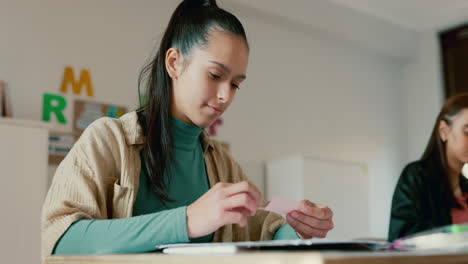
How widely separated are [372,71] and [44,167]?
12.0 ft

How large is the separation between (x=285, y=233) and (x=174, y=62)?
0.44m

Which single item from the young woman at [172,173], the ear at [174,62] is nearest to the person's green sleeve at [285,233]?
the young woman at [172,173]

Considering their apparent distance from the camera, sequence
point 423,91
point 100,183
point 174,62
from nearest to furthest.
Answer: point 100,183 < point 174,62 < point 423,91

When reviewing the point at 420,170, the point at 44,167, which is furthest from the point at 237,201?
the point at 44,167

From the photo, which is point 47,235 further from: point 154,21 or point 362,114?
point 362,114

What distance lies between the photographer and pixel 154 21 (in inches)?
149

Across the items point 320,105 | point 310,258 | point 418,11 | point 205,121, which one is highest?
point 418,11

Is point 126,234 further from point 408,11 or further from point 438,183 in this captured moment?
point 408,11

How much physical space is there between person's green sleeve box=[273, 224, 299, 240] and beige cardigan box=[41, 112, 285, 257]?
0.5 inches

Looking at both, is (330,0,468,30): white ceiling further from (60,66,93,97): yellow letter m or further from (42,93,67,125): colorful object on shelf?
(42,93,67,125): colorful object on shelf

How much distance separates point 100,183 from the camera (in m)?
0.90

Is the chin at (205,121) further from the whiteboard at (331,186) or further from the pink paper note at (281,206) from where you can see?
the whiteboard at (331,186)

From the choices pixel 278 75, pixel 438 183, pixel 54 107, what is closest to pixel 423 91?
pixel 278 75

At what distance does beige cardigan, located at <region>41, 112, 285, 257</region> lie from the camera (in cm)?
84
